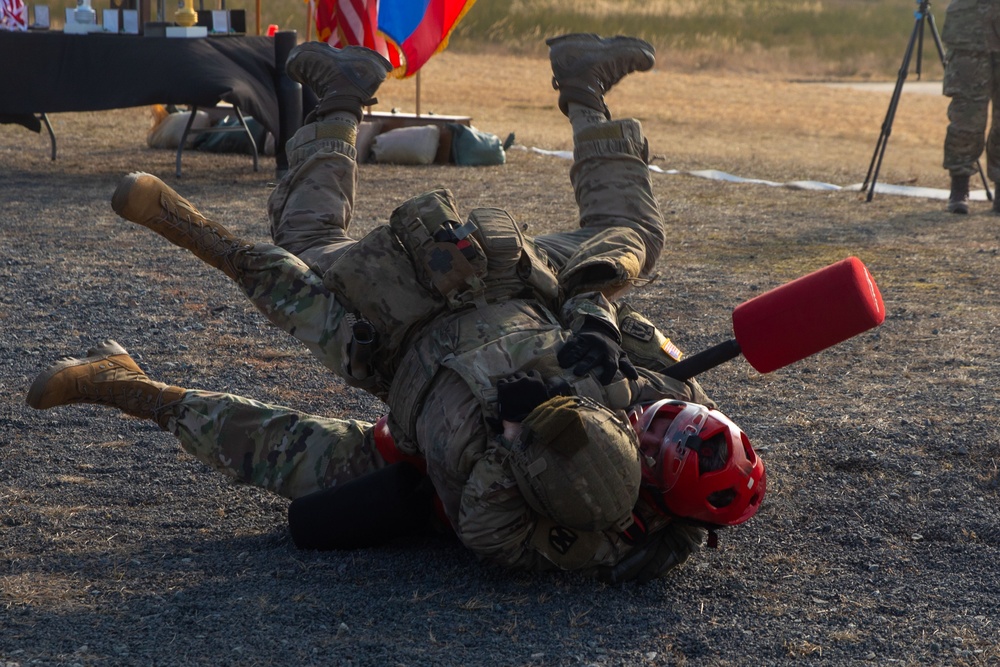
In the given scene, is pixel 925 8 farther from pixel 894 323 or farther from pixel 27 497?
pixel 27 497

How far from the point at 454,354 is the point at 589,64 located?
5.20ft

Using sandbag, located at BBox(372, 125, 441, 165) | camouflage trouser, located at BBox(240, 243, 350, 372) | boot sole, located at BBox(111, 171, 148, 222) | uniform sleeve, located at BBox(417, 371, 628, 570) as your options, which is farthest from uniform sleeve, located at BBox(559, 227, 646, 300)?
sandbag, located at BBox(372, 125, 441, 165)

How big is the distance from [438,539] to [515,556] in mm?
471

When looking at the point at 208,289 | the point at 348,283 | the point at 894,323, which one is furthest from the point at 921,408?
the point at 208,289

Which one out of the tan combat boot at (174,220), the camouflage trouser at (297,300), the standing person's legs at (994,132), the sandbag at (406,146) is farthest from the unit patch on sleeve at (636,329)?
the sandbag at (406,146)

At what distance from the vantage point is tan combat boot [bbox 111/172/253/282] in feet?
12.0

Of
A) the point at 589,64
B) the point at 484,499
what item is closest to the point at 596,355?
the point at 484,499

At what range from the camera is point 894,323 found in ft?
18.5

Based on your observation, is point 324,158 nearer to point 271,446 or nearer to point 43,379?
point 271,446

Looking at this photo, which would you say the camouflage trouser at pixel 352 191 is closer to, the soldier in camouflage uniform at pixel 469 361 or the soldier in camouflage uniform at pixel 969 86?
the soldier in camouflage uniform at pixel 469 361

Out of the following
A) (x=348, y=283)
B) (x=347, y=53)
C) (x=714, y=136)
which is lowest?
(x=714, y=136)

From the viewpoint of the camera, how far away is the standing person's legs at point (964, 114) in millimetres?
8727

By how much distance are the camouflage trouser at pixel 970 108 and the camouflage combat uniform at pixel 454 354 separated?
18.6 feet

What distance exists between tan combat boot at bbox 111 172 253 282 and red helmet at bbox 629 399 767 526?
1479mm
